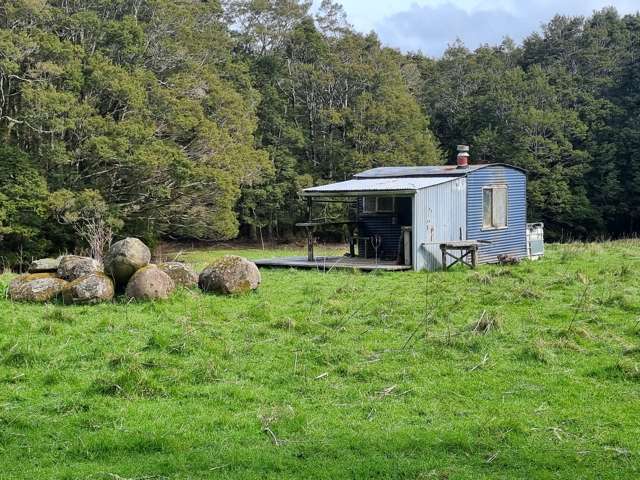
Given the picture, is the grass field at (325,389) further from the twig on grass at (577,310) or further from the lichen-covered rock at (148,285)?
the lichen-covered rock at (148,285)


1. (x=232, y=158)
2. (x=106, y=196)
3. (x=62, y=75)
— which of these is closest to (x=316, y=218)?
(x=232, y=158)

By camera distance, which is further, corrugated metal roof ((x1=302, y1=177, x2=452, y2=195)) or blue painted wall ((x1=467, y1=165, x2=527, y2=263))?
blue painted wall ((x1=467, y1=165, x2=527, y2=263))

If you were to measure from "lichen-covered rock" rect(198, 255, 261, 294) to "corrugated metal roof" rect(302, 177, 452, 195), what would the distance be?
6639 millimetres

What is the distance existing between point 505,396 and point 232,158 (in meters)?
23.7

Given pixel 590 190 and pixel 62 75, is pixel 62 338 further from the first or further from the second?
pixel 590 190

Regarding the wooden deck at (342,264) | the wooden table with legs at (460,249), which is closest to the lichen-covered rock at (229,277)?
the wooden deck at (342,264)

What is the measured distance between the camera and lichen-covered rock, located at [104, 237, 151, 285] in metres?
13.0

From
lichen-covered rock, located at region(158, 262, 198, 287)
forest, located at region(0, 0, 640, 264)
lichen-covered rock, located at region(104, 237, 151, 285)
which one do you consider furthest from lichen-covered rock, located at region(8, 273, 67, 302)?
forest, located at region(0, 0, 640, 264)

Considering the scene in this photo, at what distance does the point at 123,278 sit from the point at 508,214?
551 inches

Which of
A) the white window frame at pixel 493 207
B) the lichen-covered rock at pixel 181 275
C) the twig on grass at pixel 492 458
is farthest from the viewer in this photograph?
the white window frame at pixel 493 207

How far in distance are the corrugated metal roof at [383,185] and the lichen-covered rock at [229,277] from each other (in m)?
6.64

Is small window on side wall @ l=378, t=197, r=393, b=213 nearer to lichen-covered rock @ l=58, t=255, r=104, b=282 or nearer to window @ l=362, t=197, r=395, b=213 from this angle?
window @ l=362, t=197, r=395, b=213

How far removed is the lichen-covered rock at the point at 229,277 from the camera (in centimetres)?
1352

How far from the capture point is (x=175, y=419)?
6.23 metres
